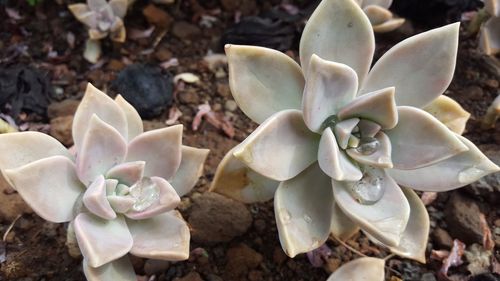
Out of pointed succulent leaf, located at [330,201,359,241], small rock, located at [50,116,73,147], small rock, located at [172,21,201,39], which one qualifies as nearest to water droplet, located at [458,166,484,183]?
pointed succulent leaf, located at [330,201,359,241]

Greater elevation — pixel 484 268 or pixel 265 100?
pixel 265 100

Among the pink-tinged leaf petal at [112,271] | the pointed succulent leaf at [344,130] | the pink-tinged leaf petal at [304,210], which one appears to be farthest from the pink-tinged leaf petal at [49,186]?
the pointed succulent leaf at [344,130]

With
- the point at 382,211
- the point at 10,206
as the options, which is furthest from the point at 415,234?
the point at 10,206

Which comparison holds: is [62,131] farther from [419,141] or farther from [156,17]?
[419,141]

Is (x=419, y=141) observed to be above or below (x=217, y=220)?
above

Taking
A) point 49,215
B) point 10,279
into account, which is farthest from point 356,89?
point 10,279

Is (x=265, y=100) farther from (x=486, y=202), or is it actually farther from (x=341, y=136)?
(x=486, y=202)
